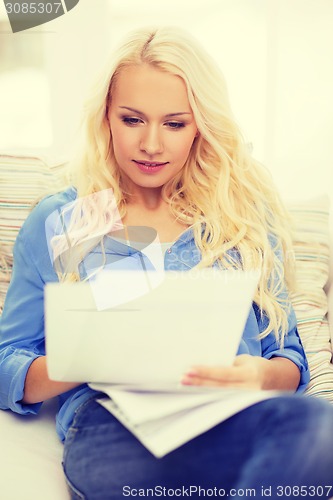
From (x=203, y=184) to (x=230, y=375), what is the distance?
1.19ft

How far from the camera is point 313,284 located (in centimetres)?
113

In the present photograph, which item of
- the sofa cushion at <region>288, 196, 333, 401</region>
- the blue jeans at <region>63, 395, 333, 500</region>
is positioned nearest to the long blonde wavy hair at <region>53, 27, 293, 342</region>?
the sofa cushion at <region>288, 196, 333, 401</region>

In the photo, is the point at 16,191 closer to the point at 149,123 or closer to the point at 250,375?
the point at 149,123

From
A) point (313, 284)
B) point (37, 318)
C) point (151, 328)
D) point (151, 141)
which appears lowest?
point (313, 284)

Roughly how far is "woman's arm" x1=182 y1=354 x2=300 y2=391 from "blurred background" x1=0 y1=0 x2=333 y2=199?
359 millimetres

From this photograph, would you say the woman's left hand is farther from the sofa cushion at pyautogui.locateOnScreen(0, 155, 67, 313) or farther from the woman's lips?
the sofa cushion at pyautogui.locateOnScreen(0, 155, 67, 313)

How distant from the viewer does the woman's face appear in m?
0.85

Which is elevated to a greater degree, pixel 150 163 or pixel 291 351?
pixel 150 163

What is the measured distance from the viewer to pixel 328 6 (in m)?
0.99

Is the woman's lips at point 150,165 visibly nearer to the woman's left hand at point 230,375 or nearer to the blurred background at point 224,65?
the blurred background at point 224,65

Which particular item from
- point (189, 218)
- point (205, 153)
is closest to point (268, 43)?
point (205, 153)

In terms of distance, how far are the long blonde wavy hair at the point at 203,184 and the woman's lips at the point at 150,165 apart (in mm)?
58

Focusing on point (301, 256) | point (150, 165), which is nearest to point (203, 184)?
point (150, 165)

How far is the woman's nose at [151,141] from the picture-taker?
860 millimetres
